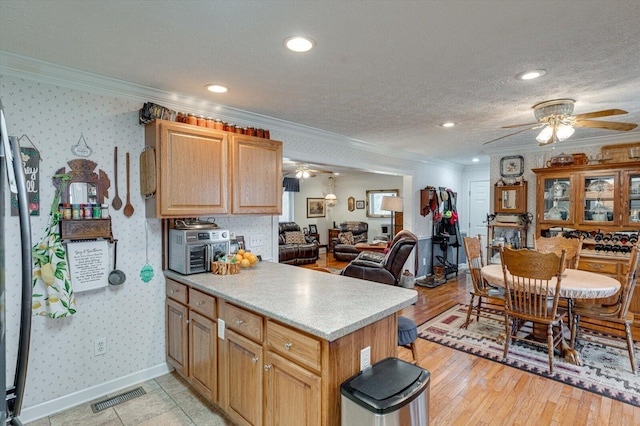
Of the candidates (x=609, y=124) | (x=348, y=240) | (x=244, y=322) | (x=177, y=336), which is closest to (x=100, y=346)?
(x=177, y=336)

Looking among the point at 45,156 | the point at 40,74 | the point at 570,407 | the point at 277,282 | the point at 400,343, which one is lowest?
the point at 570,407

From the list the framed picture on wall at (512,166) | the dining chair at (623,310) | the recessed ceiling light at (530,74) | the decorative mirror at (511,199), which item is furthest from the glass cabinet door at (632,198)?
the recessed ceiling light at (530,74)

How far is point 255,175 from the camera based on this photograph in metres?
2.98

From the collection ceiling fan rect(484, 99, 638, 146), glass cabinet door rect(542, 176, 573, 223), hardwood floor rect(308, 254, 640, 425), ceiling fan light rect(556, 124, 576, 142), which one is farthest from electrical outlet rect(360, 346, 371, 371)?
glass cabinet door rect(542, 176, 573, 223)

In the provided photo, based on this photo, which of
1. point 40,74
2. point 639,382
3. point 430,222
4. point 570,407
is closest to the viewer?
point 40,74

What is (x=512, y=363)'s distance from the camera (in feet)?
9.88

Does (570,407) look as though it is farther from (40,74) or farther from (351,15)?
(40,74)

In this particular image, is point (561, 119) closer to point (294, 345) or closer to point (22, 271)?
point (294, 345)

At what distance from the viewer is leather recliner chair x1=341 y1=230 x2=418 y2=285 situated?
435 centimetres

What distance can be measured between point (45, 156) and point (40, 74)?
21.2 inches

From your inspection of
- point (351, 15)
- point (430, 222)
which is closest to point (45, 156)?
point (351, 15)

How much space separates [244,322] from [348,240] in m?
7.22

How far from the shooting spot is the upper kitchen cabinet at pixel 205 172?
2.46 meters

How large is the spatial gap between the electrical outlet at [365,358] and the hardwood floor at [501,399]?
0.94 m
